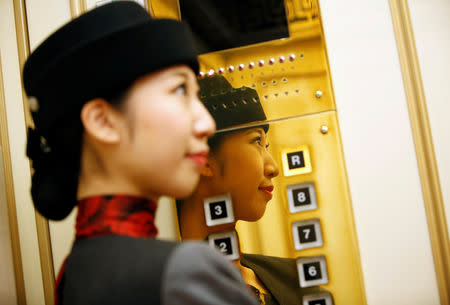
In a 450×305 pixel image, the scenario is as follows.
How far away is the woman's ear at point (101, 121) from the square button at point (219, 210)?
0.36 m

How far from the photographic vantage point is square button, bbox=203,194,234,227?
2.67 ft

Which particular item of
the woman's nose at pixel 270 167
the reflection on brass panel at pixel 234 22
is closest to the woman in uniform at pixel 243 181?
the woman's nose at pixel 270 167

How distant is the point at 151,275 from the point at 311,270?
1.56 ft

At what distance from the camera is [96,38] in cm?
48

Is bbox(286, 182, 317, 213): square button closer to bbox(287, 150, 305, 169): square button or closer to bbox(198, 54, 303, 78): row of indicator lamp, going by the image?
bbox(287, 150, 305, 169): square button

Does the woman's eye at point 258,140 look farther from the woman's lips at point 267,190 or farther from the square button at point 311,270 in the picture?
the square button at point 311,270

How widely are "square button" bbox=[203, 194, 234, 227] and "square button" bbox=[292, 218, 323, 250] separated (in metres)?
0.14

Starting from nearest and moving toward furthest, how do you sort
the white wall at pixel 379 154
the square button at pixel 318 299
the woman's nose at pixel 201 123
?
1. the woman's nose at pixel 201 123
2. the square button at pixel 318 299
3. the white wall at pixel 379 154

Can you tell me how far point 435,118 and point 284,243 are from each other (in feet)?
1.58

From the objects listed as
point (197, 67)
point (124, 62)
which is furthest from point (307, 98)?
point (124, 62)

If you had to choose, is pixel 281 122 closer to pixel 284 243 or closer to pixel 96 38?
pixel 284 243

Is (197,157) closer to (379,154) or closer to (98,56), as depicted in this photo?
(98,56)

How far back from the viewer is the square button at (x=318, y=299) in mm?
780

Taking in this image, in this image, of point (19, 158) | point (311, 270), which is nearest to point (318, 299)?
point (311, 270)
